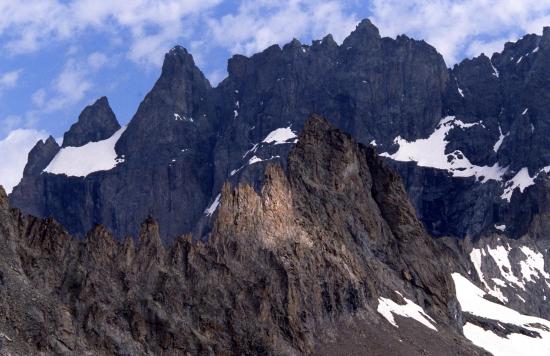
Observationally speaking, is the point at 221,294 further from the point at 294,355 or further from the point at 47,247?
the point at 47,247

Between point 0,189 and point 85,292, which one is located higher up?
point 0,189

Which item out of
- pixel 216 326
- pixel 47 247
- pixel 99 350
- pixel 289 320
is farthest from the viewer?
pixel 289 320

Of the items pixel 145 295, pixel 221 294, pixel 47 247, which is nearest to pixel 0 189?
pixel 47 247

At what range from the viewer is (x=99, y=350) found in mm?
155250

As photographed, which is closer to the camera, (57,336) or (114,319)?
(57,336)

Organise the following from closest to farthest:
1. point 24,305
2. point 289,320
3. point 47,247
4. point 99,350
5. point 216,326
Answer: point 24,305, point 99,350, point 47,247, point 216,326, point 289,320

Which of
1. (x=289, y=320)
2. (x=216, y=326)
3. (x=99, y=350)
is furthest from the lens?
(x=289, y=320)

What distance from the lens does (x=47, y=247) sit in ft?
547

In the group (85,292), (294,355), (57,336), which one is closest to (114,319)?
(85,292)

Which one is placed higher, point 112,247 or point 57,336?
point 112,247

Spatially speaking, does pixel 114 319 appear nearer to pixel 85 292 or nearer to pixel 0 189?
pixel 85 292

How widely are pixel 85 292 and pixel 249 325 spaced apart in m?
30.5

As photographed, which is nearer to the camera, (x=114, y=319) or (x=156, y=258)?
(x=114, y=319)

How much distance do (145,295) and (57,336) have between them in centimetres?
2941
